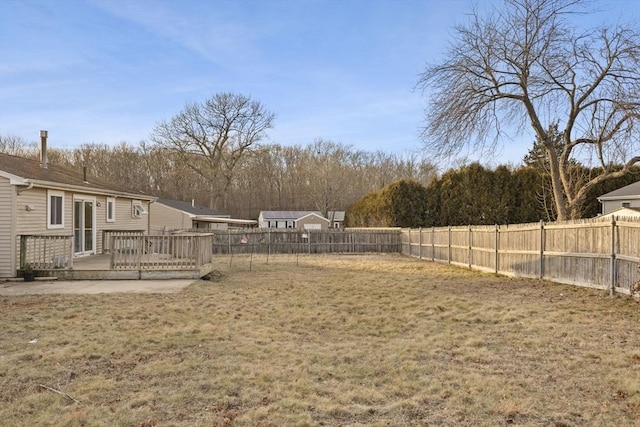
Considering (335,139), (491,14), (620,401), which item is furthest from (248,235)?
(335,139)

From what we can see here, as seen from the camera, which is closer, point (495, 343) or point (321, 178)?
point (495, 343)

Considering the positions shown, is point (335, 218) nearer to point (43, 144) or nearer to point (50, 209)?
point (43, 144)

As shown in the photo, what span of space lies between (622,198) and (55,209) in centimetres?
2497

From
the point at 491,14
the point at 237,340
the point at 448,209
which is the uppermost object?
the point at 491,14

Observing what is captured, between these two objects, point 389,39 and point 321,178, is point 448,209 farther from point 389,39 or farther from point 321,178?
point 321,178

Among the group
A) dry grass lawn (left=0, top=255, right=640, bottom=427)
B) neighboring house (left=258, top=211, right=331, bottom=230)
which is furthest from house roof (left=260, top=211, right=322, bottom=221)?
dry grass lawn (left=0, top=255, right=640, bottom=427)

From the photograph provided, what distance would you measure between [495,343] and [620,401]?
1946 mm

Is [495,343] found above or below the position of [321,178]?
below

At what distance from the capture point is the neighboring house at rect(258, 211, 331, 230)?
157 feet

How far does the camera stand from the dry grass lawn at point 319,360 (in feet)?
11.4

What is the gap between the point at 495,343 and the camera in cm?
551

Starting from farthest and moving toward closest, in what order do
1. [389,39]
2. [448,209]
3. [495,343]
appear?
1. [448,209]
2. [389,39]
3. [495,343]

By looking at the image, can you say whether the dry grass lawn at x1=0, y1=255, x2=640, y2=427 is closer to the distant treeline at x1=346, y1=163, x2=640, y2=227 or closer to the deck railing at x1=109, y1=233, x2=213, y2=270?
the deck railing at x1=109, y1=233, x2=213, y2=270

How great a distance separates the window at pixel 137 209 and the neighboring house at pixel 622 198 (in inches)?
885
